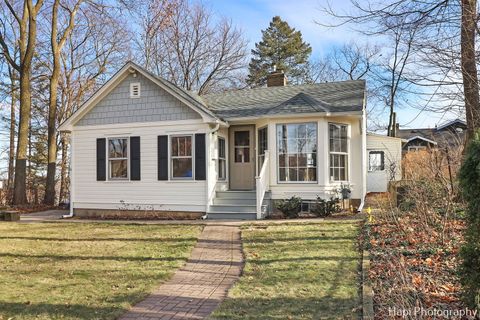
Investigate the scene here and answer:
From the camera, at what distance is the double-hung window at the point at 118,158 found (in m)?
13.7

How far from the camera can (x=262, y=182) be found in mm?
11992

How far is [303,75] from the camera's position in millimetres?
35969

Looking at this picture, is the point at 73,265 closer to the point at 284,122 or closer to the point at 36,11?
the point at 284,122

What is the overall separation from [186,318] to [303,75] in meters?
33.6

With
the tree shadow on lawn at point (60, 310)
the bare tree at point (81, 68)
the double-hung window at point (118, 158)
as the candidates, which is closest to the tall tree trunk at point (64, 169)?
the bare tree at point (81, 68)

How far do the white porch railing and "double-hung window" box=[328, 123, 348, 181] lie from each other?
6.56 feet

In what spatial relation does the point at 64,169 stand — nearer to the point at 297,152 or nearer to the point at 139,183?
the point at 139,183

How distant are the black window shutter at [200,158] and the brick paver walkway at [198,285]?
4052 millimetres

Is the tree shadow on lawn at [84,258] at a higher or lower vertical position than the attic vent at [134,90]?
lower

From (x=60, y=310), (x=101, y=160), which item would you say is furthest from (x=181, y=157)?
(x=60, y=310)

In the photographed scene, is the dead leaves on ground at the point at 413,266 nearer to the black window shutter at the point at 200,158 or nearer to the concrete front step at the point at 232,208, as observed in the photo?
the concrete front step at the point at 232,208

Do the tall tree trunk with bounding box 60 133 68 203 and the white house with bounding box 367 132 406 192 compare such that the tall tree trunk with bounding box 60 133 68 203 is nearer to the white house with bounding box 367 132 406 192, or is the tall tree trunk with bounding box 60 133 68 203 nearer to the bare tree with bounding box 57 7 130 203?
the bare tree with bounding box 57 7 130 203

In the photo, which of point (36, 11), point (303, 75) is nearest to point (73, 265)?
point (36, 11)

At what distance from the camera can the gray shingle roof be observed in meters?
12.2
